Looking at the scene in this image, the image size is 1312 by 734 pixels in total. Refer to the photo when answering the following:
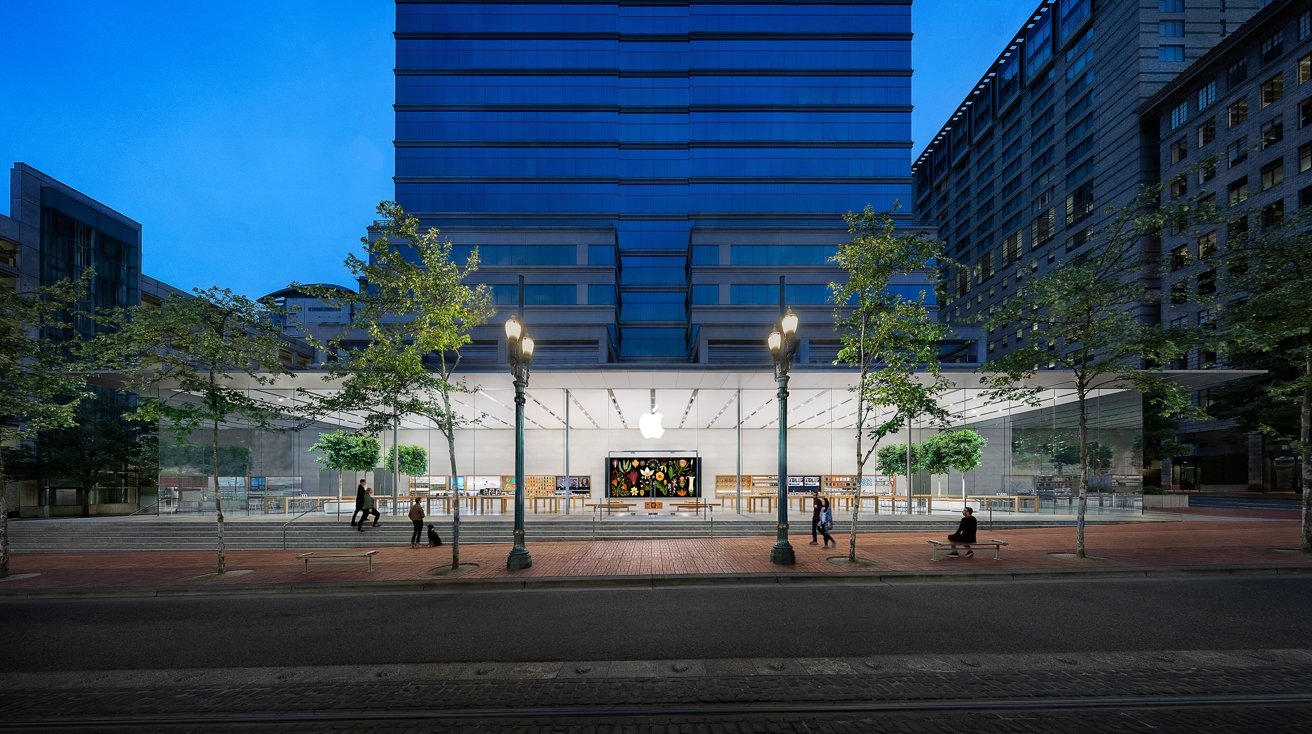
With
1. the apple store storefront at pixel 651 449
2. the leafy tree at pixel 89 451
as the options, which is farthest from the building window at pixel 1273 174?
the leafy tree at pixel 89 451

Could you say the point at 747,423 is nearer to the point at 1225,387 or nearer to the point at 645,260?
the point at 1225,387

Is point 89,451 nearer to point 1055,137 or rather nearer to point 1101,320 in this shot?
point 1101,320

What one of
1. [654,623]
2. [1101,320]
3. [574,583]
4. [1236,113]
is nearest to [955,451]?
[1101,320]

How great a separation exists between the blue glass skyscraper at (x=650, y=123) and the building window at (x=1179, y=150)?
2554 cm

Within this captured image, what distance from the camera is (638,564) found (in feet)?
48.7

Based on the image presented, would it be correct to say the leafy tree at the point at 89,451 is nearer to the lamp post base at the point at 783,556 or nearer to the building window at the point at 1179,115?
the lamp post base at the point at 783,556

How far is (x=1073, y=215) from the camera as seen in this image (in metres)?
75.4

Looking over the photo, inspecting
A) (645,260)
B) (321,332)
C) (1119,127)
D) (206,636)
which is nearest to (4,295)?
(206,636)

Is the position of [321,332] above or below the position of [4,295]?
above

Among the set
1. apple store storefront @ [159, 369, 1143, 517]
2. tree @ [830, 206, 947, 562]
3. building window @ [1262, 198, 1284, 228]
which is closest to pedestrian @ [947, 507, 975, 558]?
tree @ [830, 206, 947, 562]

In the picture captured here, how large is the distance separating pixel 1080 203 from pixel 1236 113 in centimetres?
1860

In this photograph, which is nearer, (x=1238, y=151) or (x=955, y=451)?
(x=955, y=451)

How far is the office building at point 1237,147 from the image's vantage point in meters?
50.1

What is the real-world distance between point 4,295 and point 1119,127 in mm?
89170
